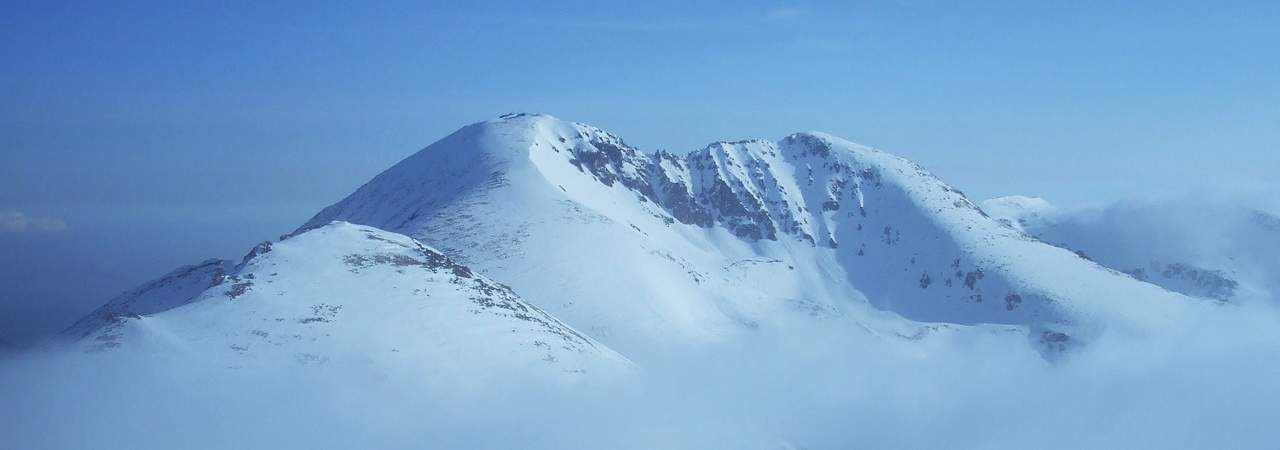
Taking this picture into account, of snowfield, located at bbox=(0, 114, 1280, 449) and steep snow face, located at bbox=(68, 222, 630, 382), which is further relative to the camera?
steep snow face, located at bbox=(68, 222, 630, 382)

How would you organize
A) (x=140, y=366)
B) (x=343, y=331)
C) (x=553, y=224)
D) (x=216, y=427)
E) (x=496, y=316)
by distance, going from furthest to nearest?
(x=553, y=224) < (x=496, y=316) < (x=343, y=331) < (x=140, y=366) < (x=216, y=427)

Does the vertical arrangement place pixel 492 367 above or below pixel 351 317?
above

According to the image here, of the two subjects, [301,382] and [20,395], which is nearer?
[20,395]

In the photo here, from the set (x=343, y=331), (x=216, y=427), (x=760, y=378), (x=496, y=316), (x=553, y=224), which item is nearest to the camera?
(x=216, y=427)


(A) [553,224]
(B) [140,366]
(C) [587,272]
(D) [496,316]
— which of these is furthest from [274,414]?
(A) [553,224]

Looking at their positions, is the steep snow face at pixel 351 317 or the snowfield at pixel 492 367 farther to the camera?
the steep snow face at pixel 351 317

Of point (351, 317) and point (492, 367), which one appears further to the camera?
point (351, 317)

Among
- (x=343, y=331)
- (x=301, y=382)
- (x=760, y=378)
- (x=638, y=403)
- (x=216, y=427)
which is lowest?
(x=216, y=427)

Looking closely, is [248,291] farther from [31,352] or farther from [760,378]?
[760,378]
